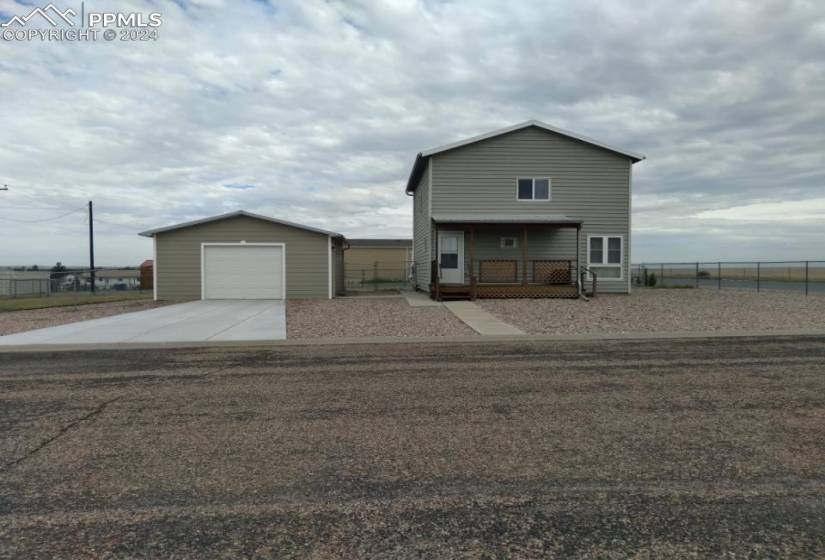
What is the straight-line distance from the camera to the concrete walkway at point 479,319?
38.8 ft

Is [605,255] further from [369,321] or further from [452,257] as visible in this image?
[369,321]

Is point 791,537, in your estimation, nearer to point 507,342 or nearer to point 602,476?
point 602,476

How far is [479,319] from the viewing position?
1388 cm

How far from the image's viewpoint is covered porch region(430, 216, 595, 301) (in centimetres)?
1875

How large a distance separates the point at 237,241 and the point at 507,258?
34.1 feet

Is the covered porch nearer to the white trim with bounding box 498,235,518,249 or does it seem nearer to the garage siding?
the white trim with bounding box 498,235,518,249

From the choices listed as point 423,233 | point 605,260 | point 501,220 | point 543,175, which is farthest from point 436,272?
point 605,260

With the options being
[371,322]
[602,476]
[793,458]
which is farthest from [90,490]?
[371,322]

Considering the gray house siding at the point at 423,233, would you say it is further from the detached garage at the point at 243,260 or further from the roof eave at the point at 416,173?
the detached garage at the point at 243,260

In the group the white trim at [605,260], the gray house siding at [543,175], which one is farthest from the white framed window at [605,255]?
the gray house siding at [543,175]

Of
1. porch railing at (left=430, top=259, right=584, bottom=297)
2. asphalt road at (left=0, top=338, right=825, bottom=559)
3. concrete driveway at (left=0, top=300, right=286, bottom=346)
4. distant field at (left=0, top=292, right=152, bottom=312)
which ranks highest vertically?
porch railing at (left=430, top=259, right=584, bottom=297)

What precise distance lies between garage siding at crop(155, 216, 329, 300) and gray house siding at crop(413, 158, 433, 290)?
12.9 feet

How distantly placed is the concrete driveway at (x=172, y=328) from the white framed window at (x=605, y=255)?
38.5 ft

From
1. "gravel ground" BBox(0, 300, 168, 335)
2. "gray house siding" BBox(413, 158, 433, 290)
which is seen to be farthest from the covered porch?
"gravel ground" BBox(0, 300, 168, 335)
